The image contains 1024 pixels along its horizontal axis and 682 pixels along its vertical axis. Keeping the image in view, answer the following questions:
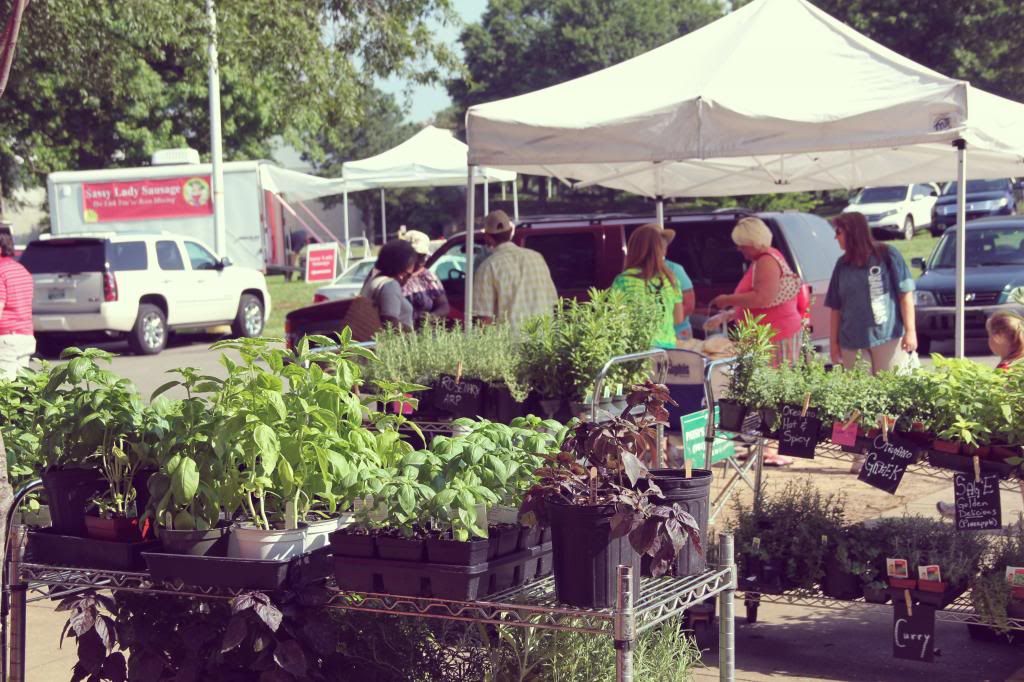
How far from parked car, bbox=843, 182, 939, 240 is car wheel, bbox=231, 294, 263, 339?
1676 cm

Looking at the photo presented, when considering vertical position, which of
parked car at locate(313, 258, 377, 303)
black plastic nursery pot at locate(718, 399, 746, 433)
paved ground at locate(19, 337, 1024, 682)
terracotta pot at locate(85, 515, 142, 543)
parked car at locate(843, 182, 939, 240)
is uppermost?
parked car at locate(843, 182, 939, 240)

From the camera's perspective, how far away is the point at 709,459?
5609 mm

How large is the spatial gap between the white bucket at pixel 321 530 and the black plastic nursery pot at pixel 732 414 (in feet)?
7.62

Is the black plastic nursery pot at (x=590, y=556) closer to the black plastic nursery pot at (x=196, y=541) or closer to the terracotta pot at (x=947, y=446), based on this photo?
the black plastic nursery pot at (x=196, y=541)

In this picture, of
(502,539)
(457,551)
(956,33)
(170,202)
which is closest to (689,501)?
(502,539)

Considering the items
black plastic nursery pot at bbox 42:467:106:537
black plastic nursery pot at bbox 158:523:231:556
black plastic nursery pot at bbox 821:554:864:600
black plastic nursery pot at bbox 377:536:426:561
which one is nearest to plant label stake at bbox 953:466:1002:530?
black plastic nursery pot at bbox 821:554:864:600

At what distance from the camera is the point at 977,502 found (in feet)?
16.0

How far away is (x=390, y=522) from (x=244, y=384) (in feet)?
2.05

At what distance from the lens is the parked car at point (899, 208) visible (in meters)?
32.5

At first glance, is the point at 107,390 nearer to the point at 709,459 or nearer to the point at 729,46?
the point at 709,459

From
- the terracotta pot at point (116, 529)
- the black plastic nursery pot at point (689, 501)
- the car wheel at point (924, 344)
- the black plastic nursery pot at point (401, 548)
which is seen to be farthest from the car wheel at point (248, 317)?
the black plastic nursery pot at point (401, 548)

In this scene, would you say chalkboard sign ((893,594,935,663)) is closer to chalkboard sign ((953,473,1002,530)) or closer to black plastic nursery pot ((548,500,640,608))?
chalkboard sign ((953,473,1002,530))

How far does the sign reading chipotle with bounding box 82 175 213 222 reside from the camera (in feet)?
90.6

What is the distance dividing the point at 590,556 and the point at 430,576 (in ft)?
1.40
